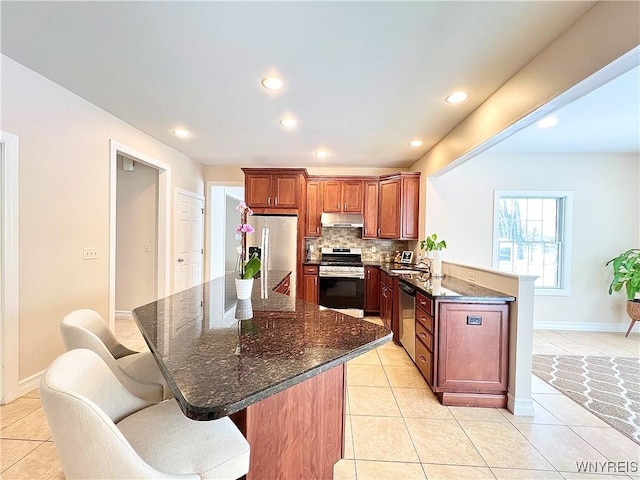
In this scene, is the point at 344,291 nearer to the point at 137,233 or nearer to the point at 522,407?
the point at 522,407

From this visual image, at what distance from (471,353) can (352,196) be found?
3.10 metres

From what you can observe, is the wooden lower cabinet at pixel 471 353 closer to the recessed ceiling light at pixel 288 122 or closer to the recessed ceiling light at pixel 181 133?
the recessed ceiling light at pixel 288 122

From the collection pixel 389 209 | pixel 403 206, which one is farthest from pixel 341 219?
pixel 403 206

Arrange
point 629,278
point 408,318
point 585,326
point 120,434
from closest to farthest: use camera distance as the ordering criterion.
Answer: point 120,434
point 408,318
point 629,278
point 585,326

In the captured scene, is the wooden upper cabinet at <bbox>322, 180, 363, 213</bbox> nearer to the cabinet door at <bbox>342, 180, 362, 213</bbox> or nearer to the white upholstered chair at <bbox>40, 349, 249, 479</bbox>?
the cabinet door at <bbox>342, 180, 362, 213</bbox>

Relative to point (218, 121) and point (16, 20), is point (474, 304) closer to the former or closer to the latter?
point (218, 121)

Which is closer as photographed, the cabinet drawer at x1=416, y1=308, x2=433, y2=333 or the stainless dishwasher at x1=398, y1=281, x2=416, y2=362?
the cabinet drawer at x1=416, y1=308, x2=433, y2=333

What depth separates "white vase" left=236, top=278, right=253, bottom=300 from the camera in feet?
6.03

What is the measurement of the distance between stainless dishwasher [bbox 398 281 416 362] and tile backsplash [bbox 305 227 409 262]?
1840 millimetres

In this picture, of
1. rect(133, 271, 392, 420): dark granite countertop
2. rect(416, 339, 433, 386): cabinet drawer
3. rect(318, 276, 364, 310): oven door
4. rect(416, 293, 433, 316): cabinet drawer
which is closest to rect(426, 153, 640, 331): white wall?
rect(318, 276, 364, 310): oven door

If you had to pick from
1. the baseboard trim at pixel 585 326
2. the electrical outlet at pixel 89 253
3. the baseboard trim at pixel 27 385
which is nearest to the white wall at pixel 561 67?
the baseboard trim at pixel 585 326

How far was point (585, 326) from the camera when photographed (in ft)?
13.8

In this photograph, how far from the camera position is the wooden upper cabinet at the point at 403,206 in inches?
178

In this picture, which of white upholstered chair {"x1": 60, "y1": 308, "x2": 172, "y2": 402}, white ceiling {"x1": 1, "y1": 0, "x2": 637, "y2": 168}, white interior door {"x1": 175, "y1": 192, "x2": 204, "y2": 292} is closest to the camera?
white upholstered chair {"x1": 60, "y1": 308, "x2": 172, "y2": 402}
